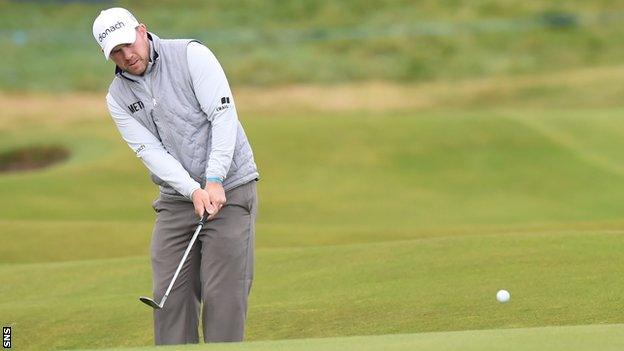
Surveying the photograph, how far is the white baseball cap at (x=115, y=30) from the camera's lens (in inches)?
265

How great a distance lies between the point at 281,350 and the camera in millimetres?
5785

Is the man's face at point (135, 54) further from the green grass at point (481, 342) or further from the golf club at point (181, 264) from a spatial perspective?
the green grass at point (481, 342)

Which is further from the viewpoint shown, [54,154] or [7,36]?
[7,36]

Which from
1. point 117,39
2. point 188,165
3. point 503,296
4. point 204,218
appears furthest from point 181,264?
point 503,296

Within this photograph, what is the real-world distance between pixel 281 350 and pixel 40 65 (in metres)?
33.4

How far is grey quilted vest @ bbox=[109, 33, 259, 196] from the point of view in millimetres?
6949

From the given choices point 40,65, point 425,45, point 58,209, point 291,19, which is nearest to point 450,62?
point 425,45

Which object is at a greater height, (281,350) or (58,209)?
(58,209)

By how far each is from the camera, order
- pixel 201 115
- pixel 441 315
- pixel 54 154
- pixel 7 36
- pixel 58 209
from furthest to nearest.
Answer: pixel 7 36 → pixel 54 154 → pixel 58 209 → pixel 441 315 → pixel 201 115

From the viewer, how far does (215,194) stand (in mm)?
6820

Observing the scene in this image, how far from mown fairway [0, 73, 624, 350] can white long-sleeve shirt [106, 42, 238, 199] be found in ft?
4.48

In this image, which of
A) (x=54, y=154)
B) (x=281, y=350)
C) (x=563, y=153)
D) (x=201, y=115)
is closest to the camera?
(x=281, y=350)

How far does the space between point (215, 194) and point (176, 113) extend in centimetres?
48

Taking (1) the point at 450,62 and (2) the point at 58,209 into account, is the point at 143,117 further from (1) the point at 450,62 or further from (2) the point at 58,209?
(1) the point at 450,62
